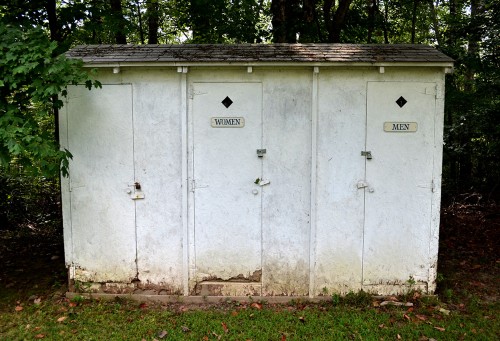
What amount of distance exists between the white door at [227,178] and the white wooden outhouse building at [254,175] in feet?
0.06

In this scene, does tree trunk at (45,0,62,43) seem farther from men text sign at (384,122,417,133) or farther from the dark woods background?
men text sign at (384,122,417,133)

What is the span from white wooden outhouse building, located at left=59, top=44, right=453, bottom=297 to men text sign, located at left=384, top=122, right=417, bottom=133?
2 cm

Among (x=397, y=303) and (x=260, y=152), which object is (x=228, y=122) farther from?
(x=397, y=303)

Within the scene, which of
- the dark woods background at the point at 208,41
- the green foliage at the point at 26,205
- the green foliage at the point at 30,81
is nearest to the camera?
the green foliage at the point at 30,81

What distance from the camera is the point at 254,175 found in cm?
506

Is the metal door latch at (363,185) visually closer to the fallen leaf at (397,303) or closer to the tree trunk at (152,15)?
the fallen leaf at (397,303)

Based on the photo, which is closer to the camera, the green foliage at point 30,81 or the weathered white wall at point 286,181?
the green foliage at point 30,81

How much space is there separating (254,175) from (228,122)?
2.43ft

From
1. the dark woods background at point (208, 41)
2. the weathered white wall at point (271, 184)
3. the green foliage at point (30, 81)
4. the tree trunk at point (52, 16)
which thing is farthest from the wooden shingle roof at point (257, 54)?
the tree trunk at point (52, 16)

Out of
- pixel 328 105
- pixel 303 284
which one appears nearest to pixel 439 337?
pixel 303 284

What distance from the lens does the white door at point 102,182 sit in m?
5.02

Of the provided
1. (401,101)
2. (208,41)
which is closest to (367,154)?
(401,101)

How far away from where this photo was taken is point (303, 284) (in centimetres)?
514

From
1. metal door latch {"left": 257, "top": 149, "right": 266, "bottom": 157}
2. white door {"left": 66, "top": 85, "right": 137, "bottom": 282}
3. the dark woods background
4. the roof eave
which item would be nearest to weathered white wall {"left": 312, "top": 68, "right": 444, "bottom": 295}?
the roof eave
